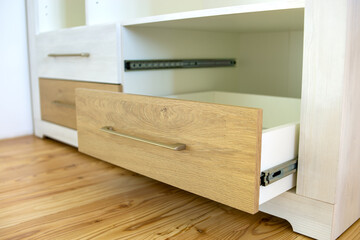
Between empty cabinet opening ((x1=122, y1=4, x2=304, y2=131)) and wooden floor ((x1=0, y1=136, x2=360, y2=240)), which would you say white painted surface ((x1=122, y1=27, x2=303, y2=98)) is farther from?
wooden floor ((x1=0, y1=136, x2=360, y2=240))

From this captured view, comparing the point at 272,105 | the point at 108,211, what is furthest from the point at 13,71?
the point at 272,105

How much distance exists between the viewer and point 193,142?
0.68 metres

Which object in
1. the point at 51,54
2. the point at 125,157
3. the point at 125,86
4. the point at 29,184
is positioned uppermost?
the point at 51,54

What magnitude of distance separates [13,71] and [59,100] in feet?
1.26

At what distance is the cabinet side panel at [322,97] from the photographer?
0.68 meters

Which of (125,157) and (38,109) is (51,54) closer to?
(38,109)

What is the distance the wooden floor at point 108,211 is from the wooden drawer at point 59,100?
0.24 metres

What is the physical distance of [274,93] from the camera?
4.84 ft

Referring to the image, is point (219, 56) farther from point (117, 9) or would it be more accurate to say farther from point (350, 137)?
point (350, 137)

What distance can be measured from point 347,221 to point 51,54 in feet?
3.88

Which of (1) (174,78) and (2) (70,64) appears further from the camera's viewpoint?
(2) (70,64)

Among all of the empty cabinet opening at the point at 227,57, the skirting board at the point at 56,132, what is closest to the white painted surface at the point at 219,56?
the empty cabinet opening at the point at 227,57

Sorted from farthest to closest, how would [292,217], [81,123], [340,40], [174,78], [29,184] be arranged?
[174,78] < [29,184] < [81,123] < [292,217] < [340,40]

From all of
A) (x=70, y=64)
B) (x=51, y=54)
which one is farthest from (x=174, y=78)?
(x=51, y=54)
